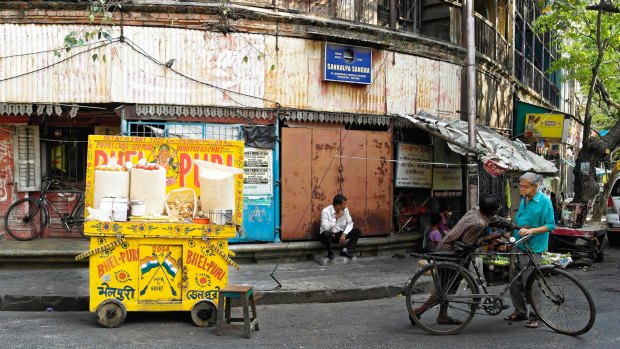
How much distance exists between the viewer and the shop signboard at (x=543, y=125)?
51.3ft

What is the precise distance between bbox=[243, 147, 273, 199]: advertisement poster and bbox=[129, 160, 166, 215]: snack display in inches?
147

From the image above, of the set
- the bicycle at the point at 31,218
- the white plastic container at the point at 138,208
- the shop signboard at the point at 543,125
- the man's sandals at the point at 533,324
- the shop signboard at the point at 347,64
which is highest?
the shop signboard at the point at 347,64

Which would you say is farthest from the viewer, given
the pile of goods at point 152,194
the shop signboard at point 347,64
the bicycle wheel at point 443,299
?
the shop signboard at point 347,64

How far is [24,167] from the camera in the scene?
10422 mm

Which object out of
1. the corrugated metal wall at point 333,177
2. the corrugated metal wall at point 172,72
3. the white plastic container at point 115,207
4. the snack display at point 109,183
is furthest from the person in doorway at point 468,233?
the corrugated metal wall at point 172,72

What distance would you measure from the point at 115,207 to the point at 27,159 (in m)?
5.24

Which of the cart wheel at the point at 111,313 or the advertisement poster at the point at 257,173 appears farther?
the advertisement poster at the point at 257,173

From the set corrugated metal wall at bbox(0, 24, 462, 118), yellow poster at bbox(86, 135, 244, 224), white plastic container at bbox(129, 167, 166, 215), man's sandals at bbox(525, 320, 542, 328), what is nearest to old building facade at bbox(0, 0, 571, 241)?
corrugated metal wall at bbox(0, 24, 462, 118)

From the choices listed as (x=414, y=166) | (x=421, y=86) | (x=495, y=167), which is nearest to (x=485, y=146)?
(x=495, y=167)

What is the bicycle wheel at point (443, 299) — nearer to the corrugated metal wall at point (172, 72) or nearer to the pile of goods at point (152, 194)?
the pile of goods at point (152, 194)

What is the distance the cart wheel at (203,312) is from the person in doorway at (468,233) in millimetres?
2213

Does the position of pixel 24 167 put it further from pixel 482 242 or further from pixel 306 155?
pixel 482 242

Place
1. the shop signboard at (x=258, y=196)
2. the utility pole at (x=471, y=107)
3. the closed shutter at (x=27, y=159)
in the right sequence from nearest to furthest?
the utility pole at (x=471, y=107)
the shop signboard at (x=258, y=196)
the closed shutter at (x=27, y=159)

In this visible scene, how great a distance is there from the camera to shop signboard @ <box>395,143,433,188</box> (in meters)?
11.7
